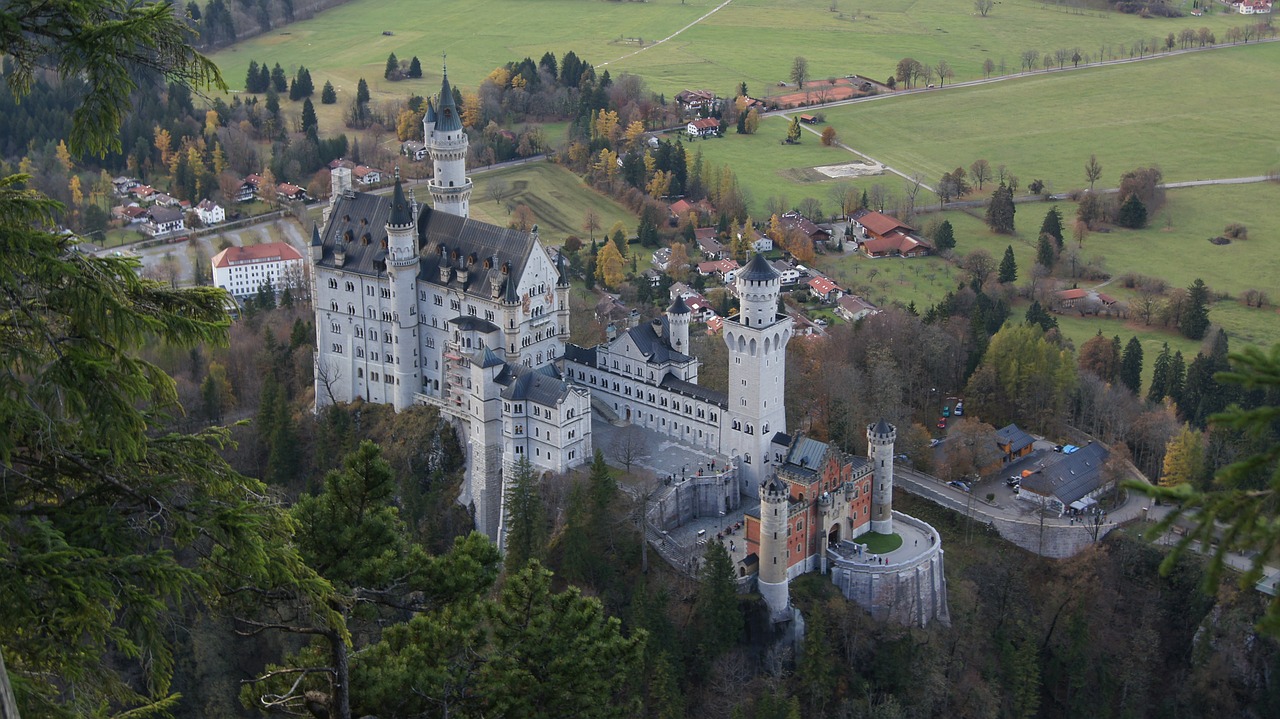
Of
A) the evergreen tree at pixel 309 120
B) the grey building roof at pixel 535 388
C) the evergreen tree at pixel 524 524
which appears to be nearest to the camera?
the evergreen tree at pixel 524 524

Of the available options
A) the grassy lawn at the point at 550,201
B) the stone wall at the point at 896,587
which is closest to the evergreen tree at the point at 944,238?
the grassy lawn at the point at 550,201

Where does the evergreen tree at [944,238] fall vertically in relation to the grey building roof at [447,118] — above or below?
below

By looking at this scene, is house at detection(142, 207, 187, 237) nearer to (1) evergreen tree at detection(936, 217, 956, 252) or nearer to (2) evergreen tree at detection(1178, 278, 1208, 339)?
(1) evergreen tree at detection(936, 217, 956, 252)

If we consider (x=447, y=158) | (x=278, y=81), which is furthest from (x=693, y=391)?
(x=278, y=81)

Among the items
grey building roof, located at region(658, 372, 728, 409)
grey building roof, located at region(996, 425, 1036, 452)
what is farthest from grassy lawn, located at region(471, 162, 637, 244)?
grey building roof, located at region(996, 425, 1036, 452)

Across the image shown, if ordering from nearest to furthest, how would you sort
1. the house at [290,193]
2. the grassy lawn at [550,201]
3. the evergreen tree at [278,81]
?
1. the grassy lawn at [550,201]
2. the house at [290,193]
3. the evergreen tree at [278,81]

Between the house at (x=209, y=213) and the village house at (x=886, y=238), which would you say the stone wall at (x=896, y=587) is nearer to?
the village house at (x=886, y=238)

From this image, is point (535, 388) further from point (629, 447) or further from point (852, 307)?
point (852, 307)

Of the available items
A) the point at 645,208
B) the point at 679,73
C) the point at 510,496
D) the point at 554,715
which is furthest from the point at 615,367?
the point at 679,73
